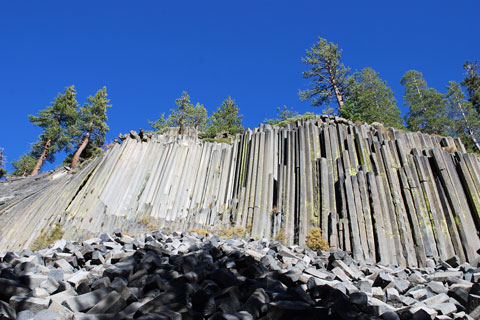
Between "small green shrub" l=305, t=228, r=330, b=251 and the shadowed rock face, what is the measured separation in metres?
0.14

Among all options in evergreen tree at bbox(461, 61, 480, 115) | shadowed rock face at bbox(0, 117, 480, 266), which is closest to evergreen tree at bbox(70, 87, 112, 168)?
shadowed rock face at bbox(0, 117, 480, 266)

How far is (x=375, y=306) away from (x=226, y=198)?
6843 millimetres

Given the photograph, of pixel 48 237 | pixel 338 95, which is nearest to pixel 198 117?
pixel 338 95

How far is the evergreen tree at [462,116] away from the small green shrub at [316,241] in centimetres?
2303

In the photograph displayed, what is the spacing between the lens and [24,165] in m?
35.3

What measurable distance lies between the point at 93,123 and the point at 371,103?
90.0 ft

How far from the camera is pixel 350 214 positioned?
6.97m

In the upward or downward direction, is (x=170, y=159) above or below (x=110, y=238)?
above

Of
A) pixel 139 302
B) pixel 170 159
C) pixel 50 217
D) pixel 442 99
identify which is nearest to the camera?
pixel 139 302

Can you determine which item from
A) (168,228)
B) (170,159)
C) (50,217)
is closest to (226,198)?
(168,228)

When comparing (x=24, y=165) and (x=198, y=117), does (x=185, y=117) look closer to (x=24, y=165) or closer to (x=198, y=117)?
(x=198, y=117)

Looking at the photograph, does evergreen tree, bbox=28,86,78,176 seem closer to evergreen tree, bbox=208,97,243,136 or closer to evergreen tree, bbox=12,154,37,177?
evergreen tree, bbox=12,154,37,177

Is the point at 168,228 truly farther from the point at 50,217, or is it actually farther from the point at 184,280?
the point at 184,280

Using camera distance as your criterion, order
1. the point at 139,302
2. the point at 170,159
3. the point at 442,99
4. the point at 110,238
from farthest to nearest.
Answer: the point at 442,99
the point at 170,159
the point at 110,238
the point at 139,302
